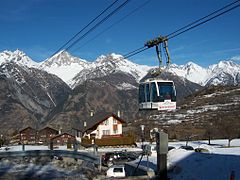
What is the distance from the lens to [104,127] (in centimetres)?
8500

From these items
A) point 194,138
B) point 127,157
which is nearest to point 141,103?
point 127,157

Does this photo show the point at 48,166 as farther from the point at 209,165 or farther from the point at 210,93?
the point at 210,93

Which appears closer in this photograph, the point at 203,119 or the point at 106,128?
the point at 106,128

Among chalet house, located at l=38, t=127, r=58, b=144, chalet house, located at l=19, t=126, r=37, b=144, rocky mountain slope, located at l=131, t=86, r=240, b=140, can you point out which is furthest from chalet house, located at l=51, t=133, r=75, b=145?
rocky mountain slope, located at l=131, t=86, r=240, b=140

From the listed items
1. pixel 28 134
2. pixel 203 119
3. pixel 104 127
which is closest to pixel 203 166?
pixel 104 127

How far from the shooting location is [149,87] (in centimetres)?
2958

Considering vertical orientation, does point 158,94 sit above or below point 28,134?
above

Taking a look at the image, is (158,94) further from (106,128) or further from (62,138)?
(62,138)

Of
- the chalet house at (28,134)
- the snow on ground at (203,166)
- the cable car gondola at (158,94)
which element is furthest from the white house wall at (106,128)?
the snow on ground at (203,166)

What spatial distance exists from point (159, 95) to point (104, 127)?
56727 mm

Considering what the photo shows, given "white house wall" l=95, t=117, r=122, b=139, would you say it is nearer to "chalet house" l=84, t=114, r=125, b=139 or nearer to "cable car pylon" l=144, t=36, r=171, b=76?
"chalet house" l=84, t=114, r=125, b=139

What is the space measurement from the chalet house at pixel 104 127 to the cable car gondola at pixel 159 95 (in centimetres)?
5451

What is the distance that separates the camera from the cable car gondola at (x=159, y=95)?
95.9ft

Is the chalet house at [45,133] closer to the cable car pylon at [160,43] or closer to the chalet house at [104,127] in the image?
the chalet house at [104,127]
